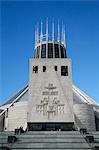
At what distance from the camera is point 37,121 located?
23547 millimetres

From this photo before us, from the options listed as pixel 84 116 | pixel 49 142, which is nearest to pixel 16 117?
pixel 84 116

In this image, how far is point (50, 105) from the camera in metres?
23.9

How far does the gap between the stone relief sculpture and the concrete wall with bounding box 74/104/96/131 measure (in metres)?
4.22

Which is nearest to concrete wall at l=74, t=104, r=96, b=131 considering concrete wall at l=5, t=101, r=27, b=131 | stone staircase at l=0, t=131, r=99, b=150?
concrete wall at l=5, t=101, r=27, b=131

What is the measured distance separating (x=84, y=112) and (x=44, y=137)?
452 inches

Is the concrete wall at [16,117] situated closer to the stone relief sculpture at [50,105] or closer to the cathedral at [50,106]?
the cathedral at [50,106]

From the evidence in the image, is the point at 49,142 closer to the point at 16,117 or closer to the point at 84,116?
the point at 84,116

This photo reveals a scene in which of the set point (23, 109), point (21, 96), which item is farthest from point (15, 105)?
point (21, 96)

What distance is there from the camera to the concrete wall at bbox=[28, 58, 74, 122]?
23688 millimetres

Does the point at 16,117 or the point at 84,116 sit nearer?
the point at 84,116

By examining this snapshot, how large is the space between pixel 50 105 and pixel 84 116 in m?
5.49

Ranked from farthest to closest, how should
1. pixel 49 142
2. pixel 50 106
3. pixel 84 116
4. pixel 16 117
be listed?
pixel 16 117 < pixel 84 116 < pixel 50 106 < pixel 49 142

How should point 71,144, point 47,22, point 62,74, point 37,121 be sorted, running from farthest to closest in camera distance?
point 47,22, point 62,74, point 37,121, point 71,144

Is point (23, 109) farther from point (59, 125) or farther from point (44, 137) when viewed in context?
point (44, 137)
